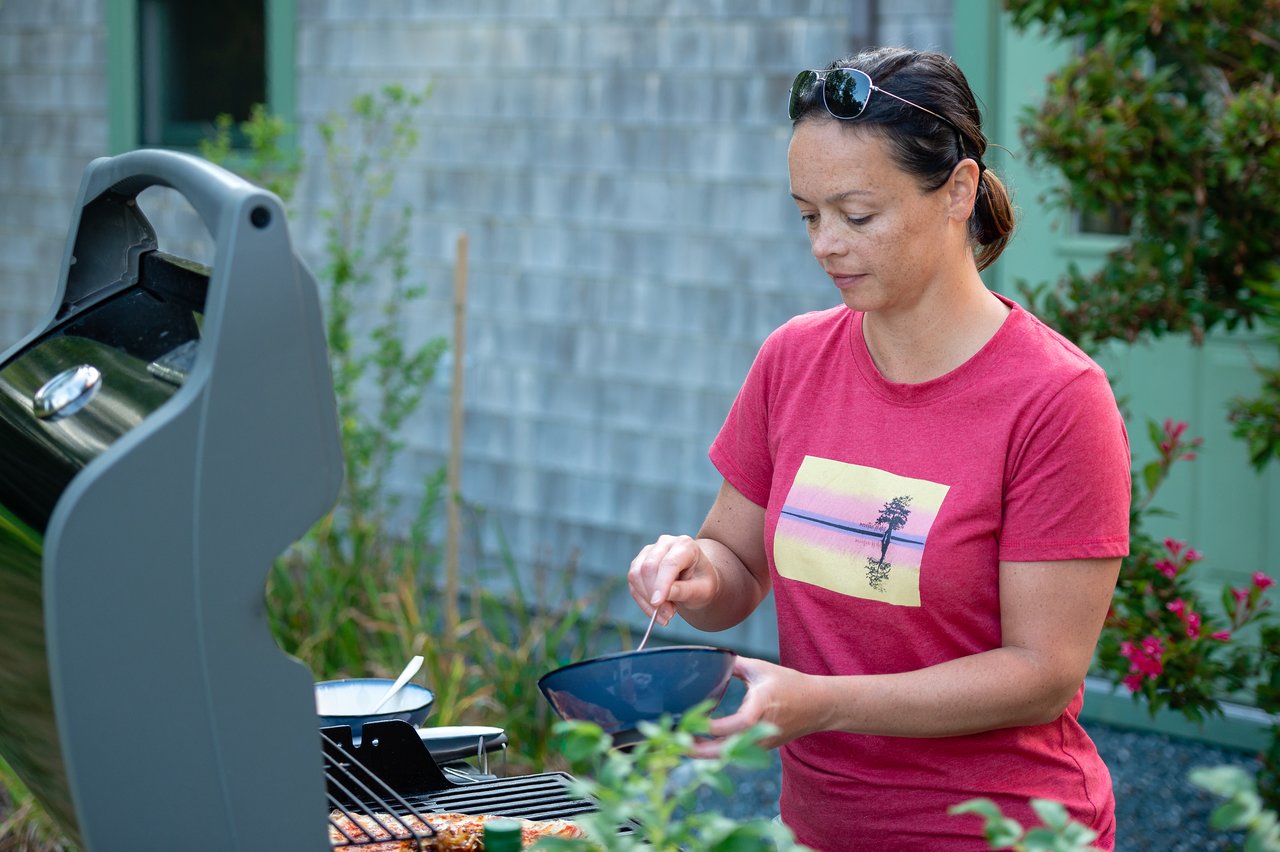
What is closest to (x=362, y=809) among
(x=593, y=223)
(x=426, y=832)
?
(x=426, y=832)

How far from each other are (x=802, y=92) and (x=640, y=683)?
0.86 metres

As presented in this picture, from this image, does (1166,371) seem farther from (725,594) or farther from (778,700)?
(778,700)

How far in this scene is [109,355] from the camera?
4.45 ft

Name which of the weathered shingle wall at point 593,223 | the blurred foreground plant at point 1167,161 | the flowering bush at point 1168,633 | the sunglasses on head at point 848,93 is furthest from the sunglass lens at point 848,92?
the weathered shingle wall at point 593,223

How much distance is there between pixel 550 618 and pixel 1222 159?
2.53m

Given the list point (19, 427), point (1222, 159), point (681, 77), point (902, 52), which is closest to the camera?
point (19, 427)

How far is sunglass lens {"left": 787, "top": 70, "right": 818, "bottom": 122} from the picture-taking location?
73.0 inches

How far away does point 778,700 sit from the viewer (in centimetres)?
153

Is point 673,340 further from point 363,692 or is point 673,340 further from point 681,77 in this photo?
point 363,692

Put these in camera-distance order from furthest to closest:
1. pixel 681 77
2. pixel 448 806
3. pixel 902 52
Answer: pixel 681 77, pixel 902 52, pixel 448 806

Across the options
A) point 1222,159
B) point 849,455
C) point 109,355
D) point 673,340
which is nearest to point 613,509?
point 673,340

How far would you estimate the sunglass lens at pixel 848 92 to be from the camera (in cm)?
177

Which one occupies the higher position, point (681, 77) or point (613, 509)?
point (681, 77)

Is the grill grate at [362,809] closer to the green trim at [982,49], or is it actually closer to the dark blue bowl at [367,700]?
the dark blue bowl at [367,700]
